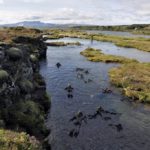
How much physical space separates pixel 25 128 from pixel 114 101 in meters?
24.8

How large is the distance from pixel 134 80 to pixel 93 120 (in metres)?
29.4

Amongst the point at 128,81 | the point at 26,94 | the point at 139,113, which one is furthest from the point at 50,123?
the point at 128,81

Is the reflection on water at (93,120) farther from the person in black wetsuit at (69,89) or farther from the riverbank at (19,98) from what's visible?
the riverbank at (19,98)

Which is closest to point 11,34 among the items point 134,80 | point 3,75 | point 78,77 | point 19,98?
point 78,77

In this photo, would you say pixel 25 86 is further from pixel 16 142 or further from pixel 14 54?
pixel 16 142

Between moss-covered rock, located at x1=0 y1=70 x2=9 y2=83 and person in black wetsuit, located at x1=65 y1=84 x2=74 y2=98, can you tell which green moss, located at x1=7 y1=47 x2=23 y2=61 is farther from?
person in black wetsuit, located at x1=65 y1=84 x2=74 y2=98

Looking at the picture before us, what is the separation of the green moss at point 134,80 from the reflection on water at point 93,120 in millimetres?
2322

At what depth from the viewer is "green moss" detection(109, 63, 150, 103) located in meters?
64.8

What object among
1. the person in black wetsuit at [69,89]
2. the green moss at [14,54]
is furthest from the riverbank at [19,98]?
the person in black wetsuit at [69,89]

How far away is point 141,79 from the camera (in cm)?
7838

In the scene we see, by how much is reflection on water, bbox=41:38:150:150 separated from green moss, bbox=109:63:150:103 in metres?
2.32

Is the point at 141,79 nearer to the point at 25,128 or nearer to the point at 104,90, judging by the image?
the point at 104,90

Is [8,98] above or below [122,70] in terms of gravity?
above

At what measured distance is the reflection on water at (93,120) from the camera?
140 ft
